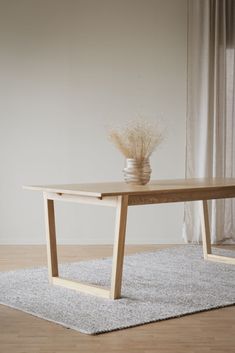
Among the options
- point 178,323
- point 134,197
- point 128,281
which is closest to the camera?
point 178,323

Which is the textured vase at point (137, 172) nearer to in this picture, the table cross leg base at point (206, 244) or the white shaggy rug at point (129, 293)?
the white shaggy rug at point (129, 293)

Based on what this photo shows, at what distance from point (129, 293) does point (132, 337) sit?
851 millimetres

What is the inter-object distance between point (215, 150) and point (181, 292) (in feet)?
7.47

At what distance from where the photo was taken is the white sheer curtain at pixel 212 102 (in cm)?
606

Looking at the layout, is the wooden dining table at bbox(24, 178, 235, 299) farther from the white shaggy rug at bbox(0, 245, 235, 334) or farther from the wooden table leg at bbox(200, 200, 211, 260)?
the wooden table leg at bbox(200, 200, 211, 260)

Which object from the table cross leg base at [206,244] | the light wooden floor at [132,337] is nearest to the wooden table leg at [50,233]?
the light wooden floor at [132,337]

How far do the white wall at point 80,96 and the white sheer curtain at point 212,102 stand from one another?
0.39 feet

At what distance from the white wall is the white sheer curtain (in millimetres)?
120

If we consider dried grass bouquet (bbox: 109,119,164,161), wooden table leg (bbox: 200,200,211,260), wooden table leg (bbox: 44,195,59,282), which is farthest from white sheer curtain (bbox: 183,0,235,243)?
wooden table leg (bbox: 44,195,59,282)

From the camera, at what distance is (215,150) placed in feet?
20.0

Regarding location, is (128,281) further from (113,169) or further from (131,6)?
(131,6)

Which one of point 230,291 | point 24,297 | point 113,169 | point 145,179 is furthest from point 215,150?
point 24,297

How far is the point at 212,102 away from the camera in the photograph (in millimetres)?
6109

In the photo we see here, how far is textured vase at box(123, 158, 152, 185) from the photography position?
14.7 ft
